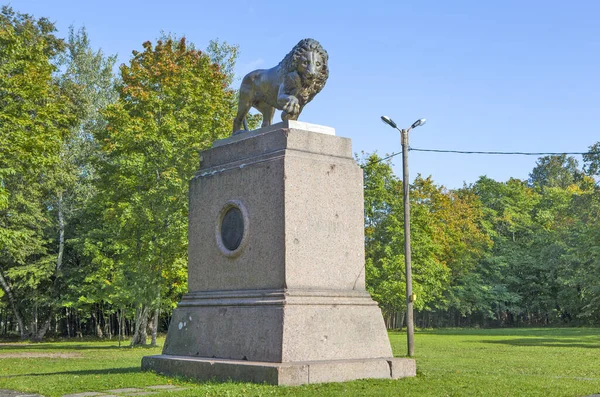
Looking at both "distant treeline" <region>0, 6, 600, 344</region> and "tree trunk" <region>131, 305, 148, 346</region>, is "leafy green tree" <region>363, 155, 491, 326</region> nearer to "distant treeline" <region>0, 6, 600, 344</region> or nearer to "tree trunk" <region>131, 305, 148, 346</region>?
"distant treeline" <region>0, 6, 600, 344</region>

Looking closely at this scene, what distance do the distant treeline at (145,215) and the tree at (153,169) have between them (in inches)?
2.5

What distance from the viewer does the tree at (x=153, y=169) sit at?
2614 centimetres

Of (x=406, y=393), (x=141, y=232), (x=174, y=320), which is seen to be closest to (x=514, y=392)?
(x=406, y=393)

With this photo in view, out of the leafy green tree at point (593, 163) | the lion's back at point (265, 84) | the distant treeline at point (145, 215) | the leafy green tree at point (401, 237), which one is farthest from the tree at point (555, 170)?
the lion's back at point (265, 84)

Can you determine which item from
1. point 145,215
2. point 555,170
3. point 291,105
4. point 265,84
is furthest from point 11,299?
point 555,170

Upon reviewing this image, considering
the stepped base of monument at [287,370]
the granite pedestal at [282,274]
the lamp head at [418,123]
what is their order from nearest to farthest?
the stepped base of monument at [287,370] → the granite pedestal at [282,274] → the lamp head at [418,123]

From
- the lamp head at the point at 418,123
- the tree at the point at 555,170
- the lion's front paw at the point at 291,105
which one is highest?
the tree at the point at 555,170

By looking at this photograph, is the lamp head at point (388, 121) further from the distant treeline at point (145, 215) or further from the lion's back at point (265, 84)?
the lion's back at point (265, 84)

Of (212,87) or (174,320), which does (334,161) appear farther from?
(212,87)

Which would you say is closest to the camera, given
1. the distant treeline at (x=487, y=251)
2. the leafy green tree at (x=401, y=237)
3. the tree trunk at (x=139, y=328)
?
the tree trunk at (x=139, y=328)

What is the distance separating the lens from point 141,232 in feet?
89.3

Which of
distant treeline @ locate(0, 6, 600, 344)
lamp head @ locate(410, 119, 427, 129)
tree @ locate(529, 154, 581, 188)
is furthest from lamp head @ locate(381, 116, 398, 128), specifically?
tree @ locate(529, 154, 581, 188)

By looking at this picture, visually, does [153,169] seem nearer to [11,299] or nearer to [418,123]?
[418,123]

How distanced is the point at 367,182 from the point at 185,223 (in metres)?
23.3
